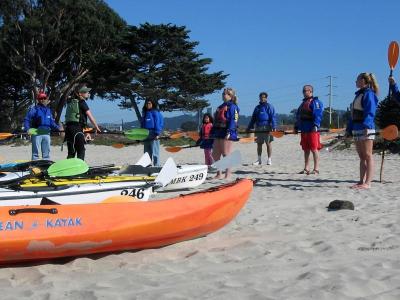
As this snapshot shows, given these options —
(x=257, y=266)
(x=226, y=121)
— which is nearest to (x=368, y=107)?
(x=226, y=121)

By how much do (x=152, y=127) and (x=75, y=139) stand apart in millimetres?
1427

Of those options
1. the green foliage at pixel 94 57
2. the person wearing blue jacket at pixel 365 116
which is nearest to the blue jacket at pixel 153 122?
the person wearing blue jacket at pixel 365 116

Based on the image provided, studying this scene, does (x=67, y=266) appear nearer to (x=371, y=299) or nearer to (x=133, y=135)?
(x=371, y=299)

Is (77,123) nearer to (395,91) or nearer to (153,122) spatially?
(153,122)

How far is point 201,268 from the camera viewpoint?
350 cm

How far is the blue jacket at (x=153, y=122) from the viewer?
861cm

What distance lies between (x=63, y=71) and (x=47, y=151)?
27118 mm

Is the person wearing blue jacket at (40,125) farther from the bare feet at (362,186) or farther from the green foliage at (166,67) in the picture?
the green foliage at (166,67)

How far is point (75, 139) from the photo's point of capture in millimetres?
7738

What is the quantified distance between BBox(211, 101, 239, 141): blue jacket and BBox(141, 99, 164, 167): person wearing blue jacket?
1.13 metres

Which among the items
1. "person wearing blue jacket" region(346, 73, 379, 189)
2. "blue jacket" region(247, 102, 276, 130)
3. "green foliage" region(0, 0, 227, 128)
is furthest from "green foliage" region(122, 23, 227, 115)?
"person wearing blue jacket" region(346, 73, 379, 189)

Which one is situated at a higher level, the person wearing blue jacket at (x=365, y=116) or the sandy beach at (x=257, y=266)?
the person wearing blue jacket at (x=365, y=116)

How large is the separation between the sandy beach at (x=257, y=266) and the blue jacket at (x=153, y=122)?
3482mm

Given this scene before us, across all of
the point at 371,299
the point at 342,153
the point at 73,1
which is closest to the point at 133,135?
the point at 371,299
